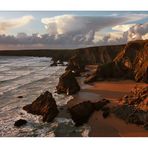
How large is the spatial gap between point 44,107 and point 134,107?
275 cm

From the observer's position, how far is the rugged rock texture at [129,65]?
11758mm

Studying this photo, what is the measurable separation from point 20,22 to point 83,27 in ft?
6.23

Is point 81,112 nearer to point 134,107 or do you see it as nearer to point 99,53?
point 134,107

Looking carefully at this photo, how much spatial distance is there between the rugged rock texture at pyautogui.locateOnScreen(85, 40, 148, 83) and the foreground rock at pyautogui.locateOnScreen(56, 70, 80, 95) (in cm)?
50

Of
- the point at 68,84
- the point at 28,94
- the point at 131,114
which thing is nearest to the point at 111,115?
the point at 131,114

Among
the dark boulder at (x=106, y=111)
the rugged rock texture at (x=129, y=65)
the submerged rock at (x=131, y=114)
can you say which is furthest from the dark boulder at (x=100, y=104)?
the rugged rock texture at (x=129, y=65)

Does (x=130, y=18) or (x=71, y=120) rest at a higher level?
(x=130, y=18)

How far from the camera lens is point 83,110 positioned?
11.5m

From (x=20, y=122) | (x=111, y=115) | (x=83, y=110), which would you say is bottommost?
(x=20, y=122)

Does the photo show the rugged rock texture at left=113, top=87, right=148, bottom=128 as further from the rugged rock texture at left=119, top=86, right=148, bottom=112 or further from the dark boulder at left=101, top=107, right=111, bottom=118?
the dark boulder at left=101, top=107, right=111, bottom=118

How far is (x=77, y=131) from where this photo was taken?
1122cm
